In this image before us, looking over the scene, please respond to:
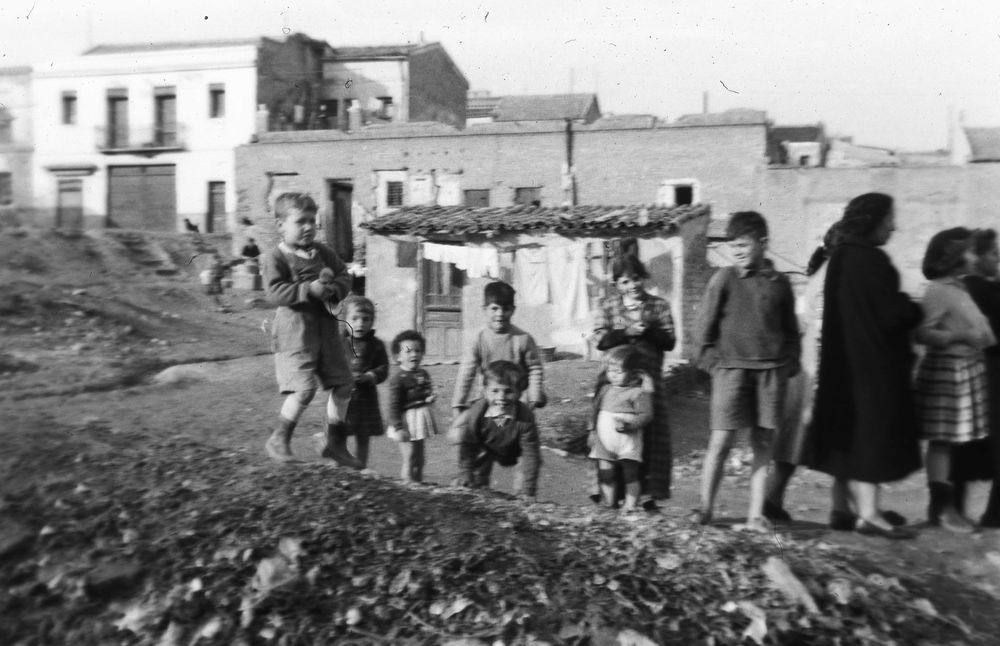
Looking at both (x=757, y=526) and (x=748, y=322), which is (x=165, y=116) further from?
(x=757, y=526)

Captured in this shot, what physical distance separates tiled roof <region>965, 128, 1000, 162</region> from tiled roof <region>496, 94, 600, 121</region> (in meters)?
11.9

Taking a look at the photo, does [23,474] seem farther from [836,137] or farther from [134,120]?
[836,137]

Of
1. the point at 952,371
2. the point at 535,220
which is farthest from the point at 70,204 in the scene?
the point at 952,371

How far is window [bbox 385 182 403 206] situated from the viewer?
26203 millimetres

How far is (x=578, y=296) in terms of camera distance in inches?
713

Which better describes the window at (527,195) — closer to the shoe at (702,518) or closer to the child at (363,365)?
the child at (363,365)

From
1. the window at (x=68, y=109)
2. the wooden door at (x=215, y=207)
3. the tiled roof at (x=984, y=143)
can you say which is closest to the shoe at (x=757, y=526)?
the tiled roof at (x=984, y=143)

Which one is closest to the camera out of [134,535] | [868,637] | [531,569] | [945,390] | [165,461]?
[868,637]

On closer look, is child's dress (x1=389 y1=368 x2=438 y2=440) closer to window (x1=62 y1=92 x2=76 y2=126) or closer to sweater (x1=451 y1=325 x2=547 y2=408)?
sweater (x1=451 y1=325 x2=547 y2=408)

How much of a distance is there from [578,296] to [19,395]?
31.9 ft

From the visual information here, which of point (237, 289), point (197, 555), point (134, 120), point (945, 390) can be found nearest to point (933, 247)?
point (945, 390)

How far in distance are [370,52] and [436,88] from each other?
285 centimetres

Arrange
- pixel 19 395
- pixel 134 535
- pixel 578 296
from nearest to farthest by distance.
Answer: pixel 134 535
pixel 19 395
pixel 578 296

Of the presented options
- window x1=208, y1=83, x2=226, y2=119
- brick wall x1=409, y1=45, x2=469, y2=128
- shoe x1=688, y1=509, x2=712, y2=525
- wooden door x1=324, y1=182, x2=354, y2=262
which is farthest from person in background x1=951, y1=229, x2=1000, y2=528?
window x1=208, y1=83, x2=226, y2=119
